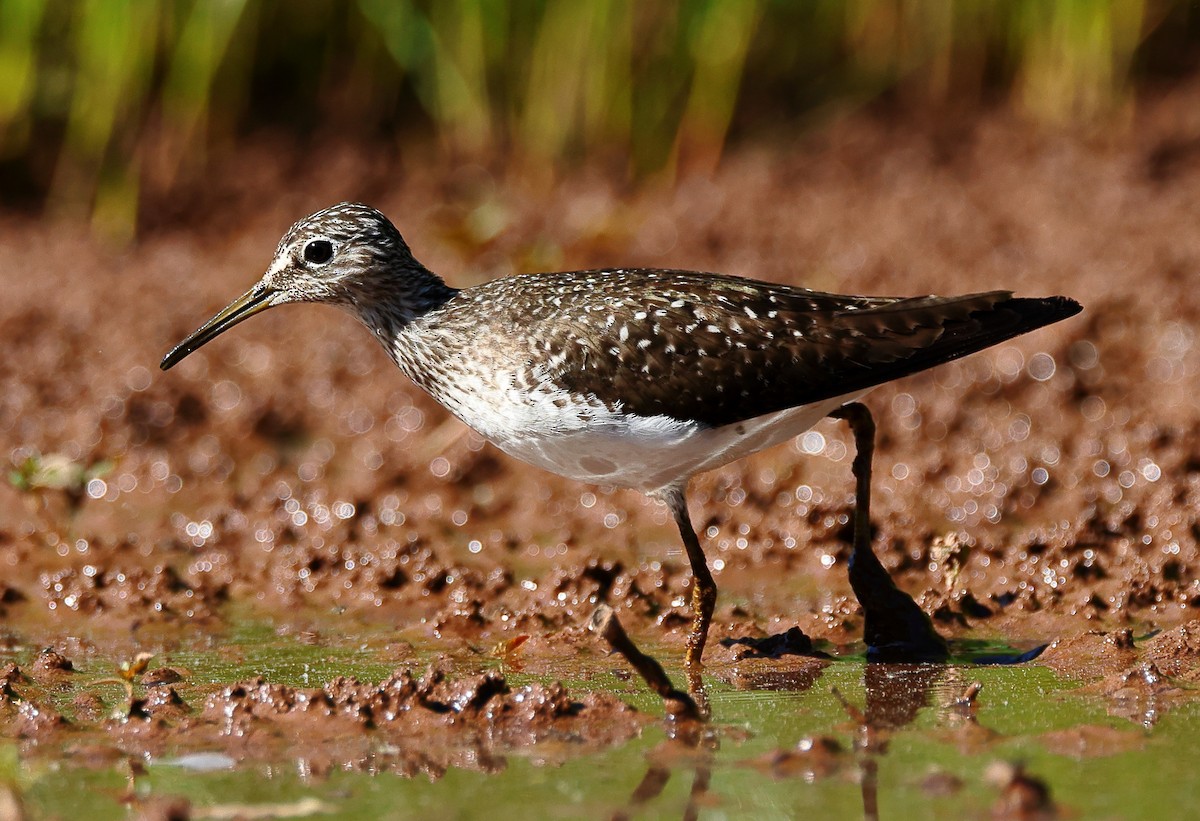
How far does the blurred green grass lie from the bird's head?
4.78 m

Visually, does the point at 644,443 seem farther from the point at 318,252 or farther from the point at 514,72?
the point at 514,72

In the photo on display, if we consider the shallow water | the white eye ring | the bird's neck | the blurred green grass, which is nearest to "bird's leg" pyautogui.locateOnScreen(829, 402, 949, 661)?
the shallow water

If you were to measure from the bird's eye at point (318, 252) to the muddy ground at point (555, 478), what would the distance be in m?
1.44

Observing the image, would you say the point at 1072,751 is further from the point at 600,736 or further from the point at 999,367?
the point at 999,367

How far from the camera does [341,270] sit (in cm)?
648

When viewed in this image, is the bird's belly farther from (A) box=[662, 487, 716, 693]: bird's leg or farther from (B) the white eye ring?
(B) the white eye ring

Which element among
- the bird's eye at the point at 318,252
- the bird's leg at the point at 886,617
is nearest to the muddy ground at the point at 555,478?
the bird's leg at the point at 886,617

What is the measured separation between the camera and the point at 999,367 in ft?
29.4

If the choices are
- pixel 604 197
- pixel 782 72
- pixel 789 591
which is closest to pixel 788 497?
pixel 789 591

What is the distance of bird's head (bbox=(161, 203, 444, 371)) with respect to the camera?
644cm

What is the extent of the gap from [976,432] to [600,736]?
4360mm

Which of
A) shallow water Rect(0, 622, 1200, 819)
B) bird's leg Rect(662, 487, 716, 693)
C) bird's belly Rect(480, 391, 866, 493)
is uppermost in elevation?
bird's belly Rect(480, 391, 866, 493)

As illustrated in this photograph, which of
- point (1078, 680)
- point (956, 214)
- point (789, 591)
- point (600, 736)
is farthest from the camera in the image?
point (956, 214)

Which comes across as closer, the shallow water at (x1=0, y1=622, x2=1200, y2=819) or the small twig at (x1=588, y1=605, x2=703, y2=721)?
the shallow water at (x1=0, y1=622, x2=1200, y2=819)
